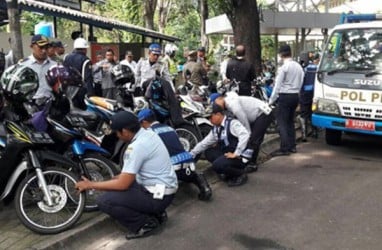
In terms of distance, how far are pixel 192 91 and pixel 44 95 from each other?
133 inches

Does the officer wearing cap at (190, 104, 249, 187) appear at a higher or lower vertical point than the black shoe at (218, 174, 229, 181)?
higher

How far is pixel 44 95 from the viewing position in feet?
17.5

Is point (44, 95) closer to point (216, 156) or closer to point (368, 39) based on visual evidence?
point (216, 156)

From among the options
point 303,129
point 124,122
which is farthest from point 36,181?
point 303,129

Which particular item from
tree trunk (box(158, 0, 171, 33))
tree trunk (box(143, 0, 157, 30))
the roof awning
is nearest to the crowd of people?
the roof awning

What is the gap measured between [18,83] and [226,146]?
2.61 m

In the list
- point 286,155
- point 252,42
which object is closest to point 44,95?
point 286,155

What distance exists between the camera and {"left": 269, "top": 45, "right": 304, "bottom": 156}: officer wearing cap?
752 cm

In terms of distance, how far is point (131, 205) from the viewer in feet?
14.2

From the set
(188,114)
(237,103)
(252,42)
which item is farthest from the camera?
(252,42)

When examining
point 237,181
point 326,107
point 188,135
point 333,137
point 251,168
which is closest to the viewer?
point 237,181

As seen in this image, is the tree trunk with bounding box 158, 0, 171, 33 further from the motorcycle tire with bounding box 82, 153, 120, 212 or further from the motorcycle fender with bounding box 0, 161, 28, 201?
the motorcycle fender with bounding box 0, 161, 28, 201

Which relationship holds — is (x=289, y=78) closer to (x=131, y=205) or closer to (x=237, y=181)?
(x=237, y=181)

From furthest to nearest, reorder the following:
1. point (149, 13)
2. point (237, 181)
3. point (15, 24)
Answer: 1. point (149, 13)
2. point (237, 181)
3. point (15, 24)
